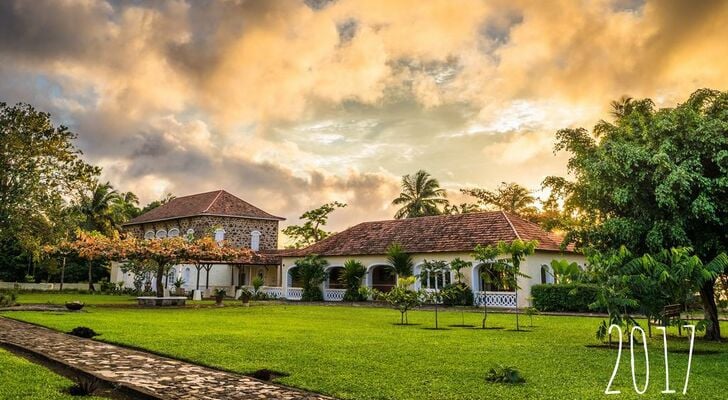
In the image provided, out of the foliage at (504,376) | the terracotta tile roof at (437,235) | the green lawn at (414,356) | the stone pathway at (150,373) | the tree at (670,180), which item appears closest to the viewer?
the stone pathway at (150,373)

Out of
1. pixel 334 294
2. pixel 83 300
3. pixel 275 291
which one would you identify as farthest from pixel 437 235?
Answer: pixel 83 300

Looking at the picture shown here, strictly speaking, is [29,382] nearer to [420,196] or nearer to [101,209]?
[420,196]

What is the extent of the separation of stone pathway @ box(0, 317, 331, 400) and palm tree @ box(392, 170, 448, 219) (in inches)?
1354

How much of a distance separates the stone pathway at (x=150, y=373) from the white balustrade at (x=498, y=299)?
18.5m

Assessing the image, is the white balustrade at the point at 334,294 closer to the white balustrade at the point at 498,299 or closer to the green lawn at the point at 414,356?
the white balustrade at the point at 498,299

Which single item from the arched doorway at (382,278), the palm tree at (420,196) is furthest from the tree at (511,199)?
the arched doorway at (382,278)

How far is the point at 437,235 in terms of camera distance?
1147 inches

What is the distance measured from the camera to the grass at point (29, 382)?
6121mm

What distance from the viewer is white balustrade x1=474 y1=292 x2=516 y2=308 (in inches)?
992

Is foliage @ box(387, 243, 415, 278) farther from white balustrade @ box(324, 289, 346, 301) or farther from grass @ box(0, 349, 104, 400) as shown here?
grass @ box(0, 349, 104, 400)

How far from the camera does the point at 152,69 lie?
16.7 metres

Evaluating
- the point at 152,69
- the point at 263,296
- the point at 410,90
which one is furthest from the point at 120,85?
the point at 263,296

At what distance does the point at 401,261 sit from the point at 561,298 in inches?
327

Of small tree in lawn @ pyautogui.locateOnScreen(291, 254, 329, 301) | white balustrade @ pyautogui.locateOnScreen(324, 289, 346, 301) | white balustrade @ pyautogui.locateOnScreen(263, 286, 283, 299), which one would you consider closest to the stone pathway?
white balustrade @ pyautogui.locateOnScreen(324, 289, 346, 301)
